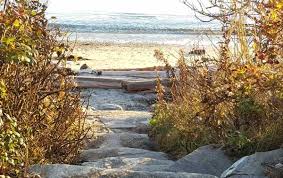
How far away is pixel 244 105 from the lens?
18.1ft

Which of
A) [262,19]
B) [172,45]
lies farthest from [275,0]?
[172,45]

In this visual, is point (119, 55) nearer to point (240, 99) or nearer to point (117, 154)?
point (117, 154)

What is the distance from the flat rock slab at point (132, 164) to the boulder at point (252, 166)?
66cm

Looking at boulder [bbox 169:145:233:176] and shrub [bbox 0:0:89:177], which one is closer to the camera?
shrub [bbox 0:0:89:177]

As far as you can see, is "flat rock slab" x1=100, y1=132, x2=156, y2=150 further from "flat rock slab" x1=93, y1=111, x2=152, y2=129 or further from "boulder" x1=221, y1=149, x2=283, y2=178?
"boulder" x1=221, y1=149, x2=283, y2=178

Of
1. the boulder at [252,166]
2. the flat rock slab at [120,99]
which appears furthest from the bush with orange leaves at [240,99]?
the flat rock slab at [120,99]

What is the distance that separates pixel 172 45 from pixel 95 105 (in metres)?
18.9

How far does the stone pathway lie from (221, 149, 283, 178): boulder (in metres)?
0.26

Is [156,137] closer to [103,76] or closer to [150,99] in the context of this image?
[150,99]

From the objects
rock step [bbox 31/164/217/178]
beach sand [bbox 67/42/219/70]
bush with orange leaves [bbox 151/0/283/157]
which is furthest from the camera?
beach sand [bbox 67/42/219/70]

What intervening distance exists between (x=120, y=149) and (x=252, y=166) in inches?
73.8

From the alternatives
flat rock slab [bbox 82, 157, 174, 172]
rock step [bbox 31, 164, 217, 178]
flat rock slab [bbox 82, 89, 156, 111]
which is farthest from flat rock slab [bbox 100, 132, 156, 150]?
flat rock slab [bbox 82, 89, 156, 111]

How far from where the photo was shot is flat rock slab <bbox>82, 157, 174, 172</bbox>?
4980 millimetres

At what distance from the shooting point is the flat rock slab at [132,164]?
16.3 feet
